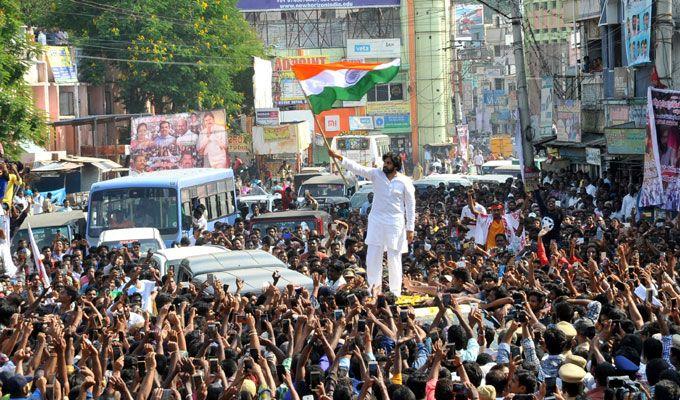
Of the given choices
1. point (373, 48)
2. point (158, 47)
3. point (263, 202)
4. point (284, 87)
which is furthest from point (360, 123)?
point (263, 202)

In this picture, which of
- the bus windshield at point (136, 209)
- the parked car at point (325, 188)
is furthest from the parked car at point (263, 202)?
the bus windshield at point (136, 209)

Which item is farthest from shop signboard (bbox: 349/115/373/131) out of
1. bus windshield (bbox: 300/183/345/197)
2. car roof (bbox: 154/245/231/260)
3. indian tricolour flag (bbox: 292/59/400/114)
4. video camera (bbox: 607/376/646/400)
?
video camera (bbox: 607/376/646/400)

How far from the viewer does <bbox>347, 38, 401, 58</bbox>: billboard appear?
69.9 m

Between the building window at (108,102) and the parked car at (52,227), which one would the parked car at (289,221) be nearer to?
the parked car at (52,227)

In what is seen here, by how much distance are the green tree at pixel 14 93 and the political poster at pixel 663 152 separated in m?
15.7

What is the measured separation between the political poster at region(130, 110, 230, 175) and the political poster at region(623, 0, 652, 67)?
51.4 feet

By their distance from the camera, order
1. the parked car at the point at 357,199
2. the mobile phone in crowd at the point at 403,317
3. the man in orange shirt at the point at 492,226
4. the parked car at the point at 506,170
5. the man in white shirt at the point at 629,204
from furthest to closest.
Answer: the parked car at the point at 506,170 < the parked car at the point at 357,199 < the man in white shirt at the point at 629,204 < the man in orange shirt at the point at 492,226 < the mobile phone in crowd at the point at 403,317

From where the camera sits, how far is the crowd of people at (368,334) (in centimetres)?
843

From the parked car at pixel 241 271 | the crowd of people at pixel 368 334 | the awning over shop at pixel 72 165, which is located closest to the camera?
the crowd of people at pixel 368 334

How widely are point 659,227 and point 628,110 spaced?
1057 centimetres

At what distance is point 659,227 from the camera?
18.1 meters

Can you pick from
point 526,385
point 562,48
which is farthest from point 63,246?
point 562,48

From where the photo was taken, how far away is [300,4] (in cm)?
7012

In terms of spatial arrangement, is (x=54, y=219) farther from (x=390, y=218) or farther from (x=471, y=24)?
(x=471, y=24)
